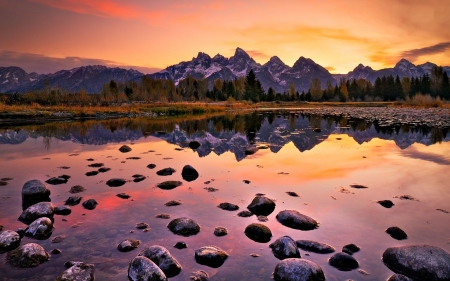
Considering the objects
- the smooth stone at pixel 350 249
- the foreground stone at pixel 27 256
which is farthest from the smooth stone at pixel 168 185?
the smooth stone at pixel 350 249

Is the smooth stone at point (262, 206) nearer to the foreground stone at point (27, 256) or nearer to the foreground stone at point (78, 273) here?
the foreground stone at point (78, 273)

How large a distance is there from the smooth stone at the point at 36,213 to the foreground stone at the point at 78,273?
429 cm

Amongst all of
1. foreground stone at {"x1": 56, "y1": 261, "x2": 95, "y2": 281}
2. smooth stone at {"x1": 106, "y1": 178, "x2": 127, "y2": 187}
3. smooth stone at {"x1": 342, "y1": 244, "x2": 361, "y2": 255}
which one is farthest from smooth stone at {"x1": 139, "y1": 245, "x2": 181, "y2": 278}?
smooth stone at {"x1": 106, "y1": 178, "x2": 127, "y2": 187}

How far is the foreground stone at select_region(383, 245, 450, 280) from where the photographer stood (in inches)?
276

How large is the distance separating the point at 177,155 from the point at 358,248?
16889mm

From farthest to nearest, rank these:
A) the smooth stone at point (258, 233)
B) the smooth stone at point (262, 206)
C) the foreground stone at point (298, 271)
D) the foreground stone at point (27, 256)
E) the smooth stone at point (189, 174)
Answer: the smooth stone at point (189, 174), the smooth stone at point (262, 206), the smooth stone at point (258, 233), the foreground stone at point (27, 256), the foreground stone at point (298, 271)

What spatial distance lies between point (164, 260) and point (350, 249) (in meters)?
5.11

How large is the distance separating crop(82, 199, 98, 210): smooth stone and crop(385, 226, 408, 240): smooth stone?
10.6 m

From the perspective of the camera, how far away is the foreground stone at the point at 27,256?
762 centimetres

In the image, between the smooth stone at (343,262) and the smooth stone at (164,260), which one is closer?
the smooth stone at (164,260)

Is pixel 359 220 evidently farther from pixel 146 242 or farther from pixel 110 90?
pixel 110 90

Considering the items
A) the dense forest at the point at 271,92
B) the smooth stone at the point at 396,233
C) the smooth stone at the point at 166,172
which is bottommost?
the smooth stone at the point at 166,172

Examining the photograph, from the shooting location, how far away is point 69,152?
80.3 feet

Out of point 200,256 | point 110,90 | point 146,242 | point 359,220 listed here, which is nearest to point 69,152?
point 146,242
